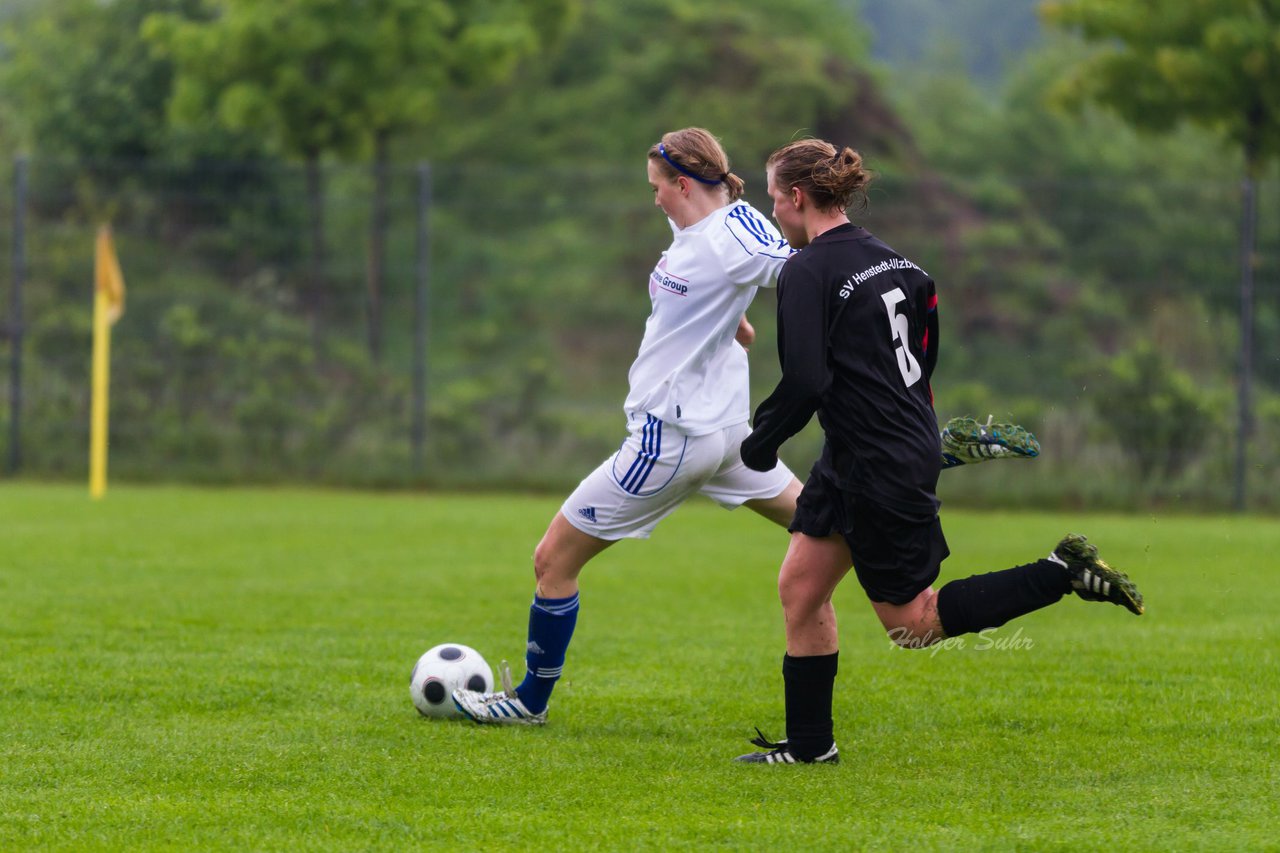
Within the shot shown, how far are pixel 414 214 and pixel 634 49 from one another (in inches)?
→ 711

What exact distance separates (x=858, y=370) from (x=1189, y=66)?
13.7 m

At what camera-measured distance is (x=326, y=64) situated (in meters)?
19.5

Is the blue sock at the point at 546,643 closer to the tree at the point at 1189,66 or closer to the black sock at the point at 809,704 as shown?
the black sock at the point at 809,704

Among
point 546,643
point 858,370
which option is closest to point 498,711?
point 546,643

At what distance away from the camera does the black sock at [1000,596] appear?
500 cm

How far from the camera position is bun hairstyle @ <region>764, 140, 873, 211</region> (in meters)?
5.11

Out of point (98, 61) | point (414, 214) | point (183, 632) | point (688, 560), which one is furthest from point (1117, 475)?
point (98, 61)

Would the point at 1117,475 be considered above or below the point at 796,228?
below

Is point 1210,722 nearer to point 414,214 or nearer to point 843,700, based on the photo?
point 843,700

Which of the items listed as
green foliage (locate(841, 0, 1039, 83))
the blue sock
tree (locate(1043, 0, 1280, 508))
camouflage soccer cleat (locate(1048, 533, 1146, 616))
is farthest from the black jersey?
green foliage (locate(841, 0, 1039, 83))

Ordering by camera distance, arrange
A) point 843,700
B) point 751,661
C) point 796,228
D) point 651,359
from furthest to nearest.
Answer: point 751,661
point 843,700
point 651,359
point 796,228

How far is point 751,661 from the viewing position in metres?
7.24

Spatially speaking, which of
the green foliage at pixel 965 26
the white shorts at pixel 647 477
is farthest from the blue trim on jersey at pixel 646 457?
the green foliage at pixel 965 26

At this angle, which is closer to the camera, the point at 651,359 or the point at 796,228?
the point at 796,228
